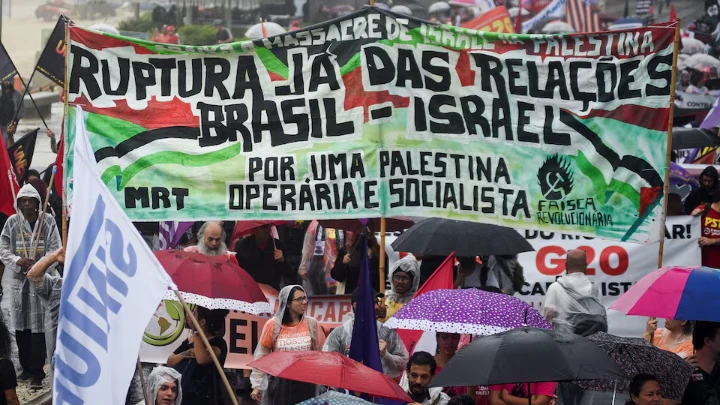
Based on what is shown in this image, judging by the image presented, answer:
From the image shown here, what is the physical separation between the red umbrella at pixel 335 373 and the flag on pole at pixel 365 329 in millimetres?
304

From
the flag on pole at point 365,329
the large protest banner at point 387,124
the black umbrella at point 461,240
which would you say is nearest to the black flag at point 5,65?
the large protest banner at point 387,124

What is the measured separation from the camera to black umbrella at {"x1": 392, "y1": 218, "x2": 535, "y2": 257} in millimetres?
10438

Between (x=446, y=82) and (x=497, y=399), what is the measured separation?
7.30 ft

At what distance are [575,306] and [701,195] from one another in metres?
5.81

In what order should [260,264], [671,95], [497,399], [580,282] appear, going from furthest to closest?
[260,264] < [580,282] < [671,95] < [497,399]

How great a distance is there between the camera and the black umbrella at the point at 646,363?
7.92 metres

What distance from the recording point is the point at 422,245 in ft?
34.7

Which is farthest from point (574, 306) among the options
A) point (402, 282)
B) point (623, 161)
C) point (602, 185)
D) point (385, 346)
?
point (385, 346)

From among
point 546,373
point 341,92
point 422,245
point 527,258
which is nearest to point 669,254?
point 527,258

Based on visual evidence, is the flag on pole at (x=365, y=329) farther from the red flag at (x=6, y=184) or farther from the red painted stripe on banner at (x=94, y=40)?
the red flag at (x=6, y=184)

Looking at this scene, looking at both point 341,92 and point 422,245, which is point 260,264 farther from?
point 341,92

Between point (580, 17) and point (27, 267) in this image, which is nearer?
point (27, 267)

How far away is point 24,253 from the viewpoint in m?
10.9

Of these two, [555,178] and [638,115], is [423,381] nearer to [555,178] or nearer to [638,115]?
[555,178]
